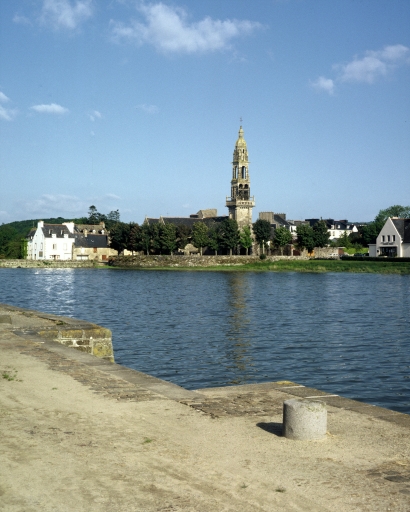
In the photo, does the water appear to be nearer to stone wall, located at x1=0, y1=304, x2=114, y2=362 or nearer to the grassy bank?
stone wall, located at x1=0, y1=304, x2=114, y2=362

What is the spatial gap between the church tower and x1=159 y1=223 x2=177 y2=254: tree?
1690cm

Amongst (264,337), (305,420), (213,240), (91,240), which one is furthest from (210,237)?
(305,420)

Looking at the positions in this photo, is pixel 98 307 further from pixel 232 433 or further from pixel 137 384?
pixel 232 433

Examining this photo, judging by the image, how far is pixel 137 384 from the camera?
12.3 metres

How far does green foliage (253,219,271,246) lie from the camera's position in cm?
14000

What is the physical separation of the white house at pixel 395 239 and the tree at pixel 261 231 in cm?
2683

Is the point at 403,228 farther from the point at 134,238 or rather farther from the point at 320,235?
the point at 134,238

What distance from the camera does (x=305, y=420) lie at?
28.8 feet

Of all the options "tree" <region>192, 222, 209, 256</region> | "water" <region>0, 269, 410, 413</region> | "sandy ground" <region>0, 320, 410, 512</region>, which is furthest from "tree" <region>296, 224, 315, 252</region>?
"sandy ground" <region>0, 320, 410, 512</region>

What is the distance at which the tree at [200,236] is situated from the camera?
13788 cm

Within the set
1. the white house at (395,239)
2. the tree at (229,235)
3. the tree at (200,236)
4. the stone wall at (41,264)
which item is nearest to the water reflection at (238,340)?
the white house at (395,239)

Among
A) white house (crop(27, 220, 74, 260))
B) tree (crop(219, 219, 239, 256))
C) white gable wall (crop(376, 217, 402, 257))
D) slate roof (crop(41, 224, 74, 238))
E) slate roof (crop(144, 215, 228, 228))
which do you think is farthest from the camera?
slate roof (crop(144, 215, 228, 228))

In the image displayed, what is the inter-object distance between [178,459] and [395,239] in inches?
4509

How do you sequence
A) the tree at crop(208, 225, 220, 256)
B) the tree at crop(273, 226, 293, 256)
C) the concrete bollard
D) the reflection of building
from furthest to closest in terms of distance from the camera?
1. the reflection of building
2. the tree at crop(273, 226, 293, 256)
3. the tree at crop(208, 225, 220, 256)
4. the concrete bollard
